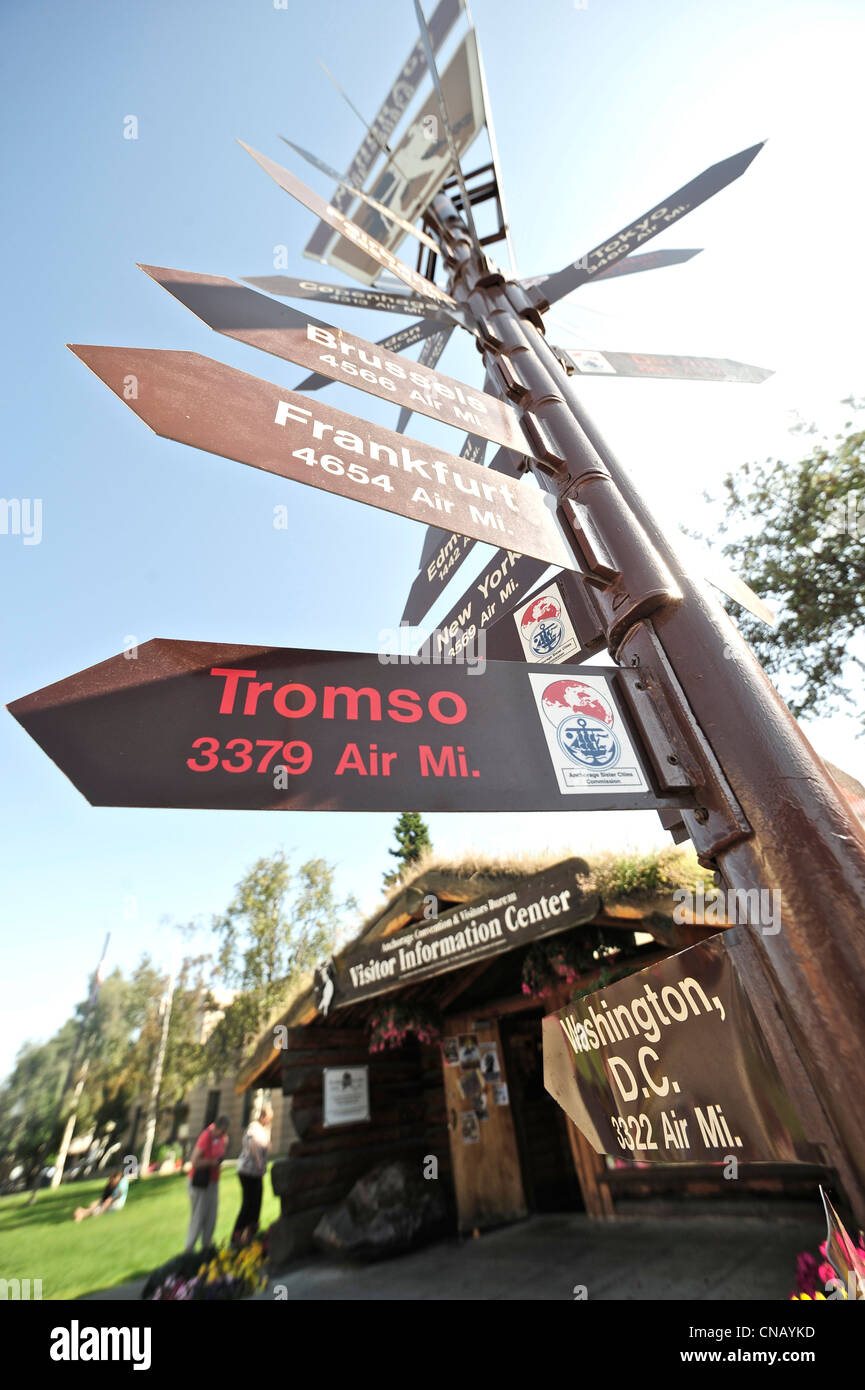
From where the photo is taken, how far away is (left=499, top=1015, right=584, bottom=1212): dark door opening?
863 cm

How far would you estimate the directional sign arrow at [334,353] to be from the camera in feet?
7.36

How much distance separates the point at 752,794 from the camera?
5.26ft

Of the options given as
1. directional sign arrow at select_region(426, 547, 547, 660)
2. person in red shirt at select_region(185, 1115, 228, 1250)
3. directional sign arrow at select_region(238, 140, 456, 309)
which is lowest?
person in red shirt at select_region(185, 1115, 228, 1250)

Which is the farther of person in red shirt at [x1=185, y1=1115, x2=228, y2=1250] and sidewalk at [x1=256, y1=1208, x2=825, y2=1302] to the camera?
person in red shirt at [x1=185, y1=1115, x2=228, y2=1250]

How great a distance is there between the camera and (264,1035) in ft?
27.0

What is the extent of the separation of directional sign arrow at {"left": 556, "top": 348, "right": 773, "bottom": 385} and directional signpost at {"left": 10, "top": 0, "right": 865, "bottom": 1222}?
1.45 m

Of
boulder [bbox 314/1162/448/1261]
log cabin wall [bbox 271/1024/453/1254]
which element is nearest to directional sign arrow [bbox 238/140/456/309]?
log cabin wall [bbox 271/1024/453/1254]

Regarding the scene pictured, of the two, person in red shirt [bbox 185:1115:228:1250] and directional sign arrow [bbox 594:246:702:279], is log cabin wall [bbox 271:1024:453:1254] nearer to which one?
person in red shirt [bbox 185:1115:228:1250]

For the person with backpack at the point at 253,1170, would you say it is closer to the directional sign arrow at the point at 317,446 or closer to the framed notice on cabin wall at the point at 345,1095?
the framed notice on cabin wall at the point at 345,1095

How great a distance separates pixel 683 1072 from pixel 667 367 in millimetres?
3934

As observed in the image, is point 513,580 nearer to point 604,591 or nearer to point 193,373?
point 604,591

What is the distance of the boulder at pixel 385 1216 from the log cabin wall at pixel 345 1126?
0.36 metres

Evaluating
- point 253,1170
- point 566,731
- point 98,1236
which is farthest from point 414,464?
point 98,1236
